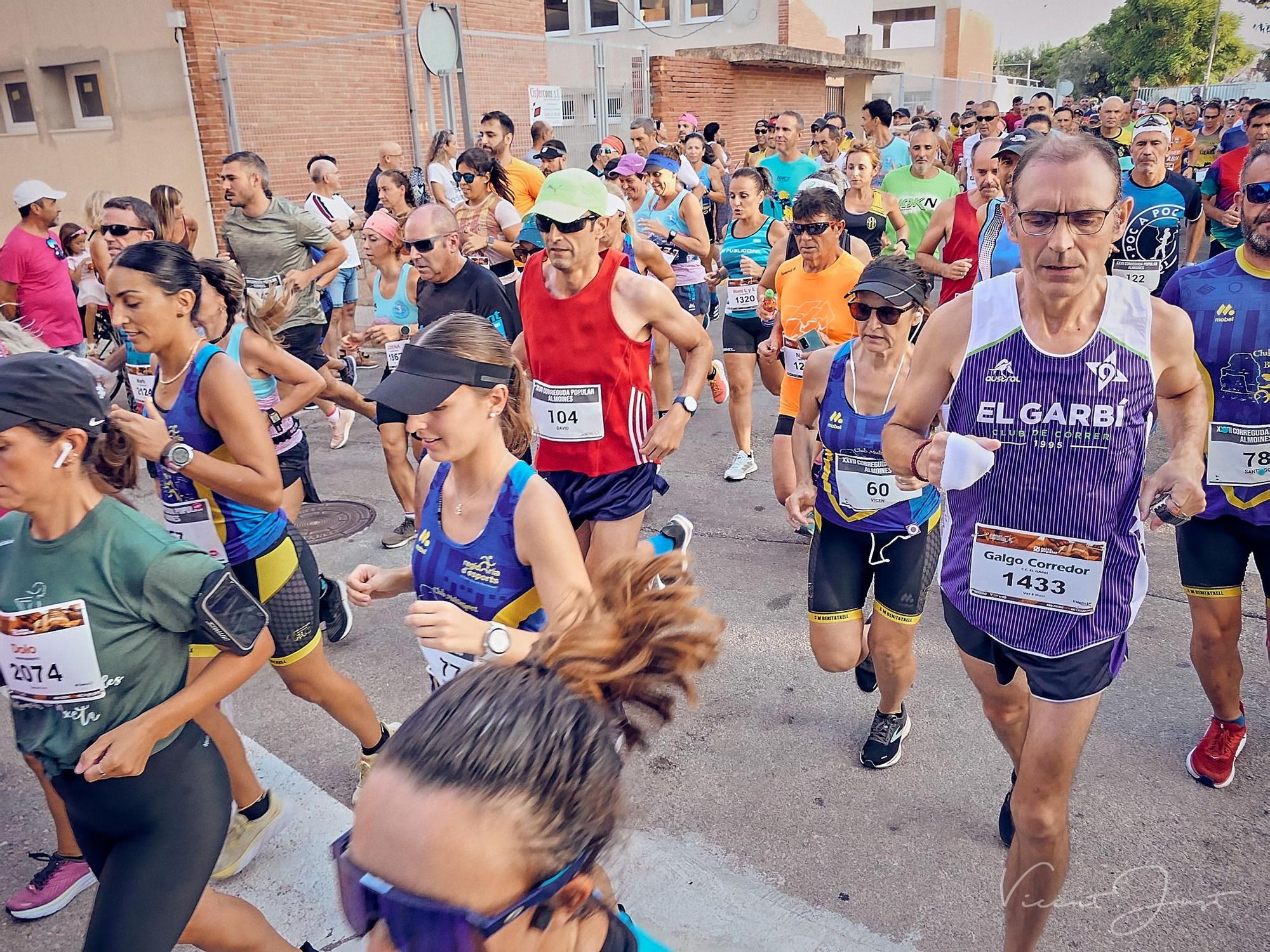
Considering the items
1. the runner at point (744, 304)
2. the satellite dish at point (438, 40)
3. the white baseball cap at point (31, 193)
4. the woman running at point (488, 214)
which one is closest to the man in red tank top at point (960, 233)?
the runner at point (744, 304)

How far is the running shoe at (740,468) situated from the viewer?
679cm

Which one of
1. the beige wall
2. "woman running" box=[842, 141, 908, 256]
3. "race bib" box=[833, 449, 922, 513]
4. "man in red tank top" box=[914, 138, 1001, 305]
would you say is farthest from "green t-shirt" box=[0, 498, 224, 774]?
the beige wall

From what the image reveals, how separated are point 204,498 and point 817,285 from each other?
3115mm

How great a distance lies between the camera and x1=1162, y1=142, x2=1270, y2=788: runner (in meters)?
3.18

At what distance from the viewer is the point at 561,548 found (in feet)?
7.59

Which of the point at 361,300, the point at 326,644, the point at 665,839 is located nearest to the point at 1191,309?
the point at 665,839

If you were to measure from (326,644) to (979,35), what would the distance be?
5666 centimetres

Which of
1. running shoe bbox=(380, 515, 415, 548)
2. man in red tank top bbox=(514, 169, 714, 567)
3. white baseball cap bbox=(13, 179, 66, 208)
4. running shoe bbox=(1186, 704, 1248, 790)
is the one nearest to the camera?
running shoe bbox=(1186, 704, 1248, 790)

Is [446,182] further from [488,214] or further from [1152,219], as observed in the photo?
[1152,219]

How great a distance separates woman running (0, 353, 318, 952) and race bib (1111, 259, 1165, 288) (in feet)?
20.2

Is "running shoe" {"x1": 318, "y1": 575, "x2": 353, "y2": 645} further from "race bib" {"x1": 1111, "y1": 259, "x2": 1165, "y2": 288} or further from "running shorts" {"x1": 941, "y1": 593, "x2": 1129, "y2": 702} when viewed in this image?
"race bib" {"x1": 1111, "y1": 259, "x2": 1165, "y2": 288}

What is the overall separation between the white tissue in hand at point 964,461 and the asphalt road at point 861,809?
1.13 feet

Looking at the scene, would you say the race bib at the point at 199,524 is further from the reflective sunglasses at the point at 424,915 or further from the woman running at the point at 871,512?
the reflective sunglasses at the point at 424,915

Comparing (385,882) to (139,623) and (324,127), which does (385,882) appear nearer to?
(139,623)
